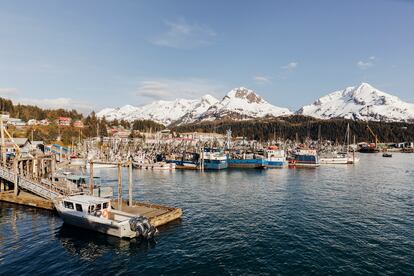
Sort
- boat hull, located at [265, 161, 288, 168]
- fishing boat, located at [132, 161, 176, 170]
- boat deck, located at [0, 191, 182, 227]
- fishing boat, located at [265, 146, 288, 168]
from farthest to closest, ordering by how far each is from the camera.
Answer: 1. fishing boat, located at [265, 146, 288, 168]
2. boat hull, located at [265, 161, 288, 168]
3. fishing boat, located at [132, 161, 176, 170]
4. boat deck, located at [0, 191, 182, 227]

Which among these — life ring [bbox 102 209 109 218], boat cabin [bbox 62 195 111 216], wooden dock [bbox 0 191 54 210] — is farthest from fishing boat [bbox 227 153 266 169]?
life ring [bbox 102 209 109 218]

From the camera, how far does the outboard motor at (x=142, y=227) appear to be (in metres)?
34.1

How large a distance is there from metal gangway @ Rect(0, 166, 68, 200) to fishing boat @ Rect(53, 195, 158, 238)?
880cm

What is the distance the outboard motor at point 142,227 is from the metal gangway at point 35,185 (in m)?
20.0

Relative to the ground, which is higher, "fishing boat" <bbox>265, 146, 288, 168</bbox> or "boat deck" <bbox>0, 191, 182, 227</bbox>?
"fishing boat" <bbox>265, 146, 288, 168</bbox>

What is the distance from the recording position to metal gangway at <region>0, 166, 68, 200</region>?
48.3 metres

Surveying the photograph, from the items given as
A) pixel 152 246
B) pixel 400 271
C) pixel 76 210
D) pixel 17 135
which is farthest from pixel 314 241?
pixel 17 135

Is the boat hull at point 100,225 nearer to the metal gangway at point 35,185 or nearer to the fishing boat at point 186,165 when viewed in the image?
the metal gangway at point 35,185

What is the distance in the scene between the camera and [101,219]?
35281 millimetres

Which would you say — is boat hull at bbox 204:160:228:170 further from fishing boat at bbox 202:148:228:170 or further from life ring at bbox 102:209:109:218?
life ring at bbox 102:209:109:218

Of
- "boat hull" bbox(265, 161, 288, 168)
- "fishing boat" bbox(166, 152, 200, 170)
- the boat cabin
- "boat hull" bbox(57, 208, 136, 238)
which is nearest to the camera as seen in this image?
"boat hull" bbox(57, 208, 136, 238)

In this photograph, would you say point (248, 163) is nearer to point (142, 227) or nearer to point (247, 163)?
point (247, 163)

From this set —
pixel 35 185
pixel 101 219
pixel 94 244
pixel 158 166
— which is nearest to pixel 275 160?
pixel 158 166

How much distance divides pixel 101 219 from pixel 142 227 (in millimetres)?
5661
